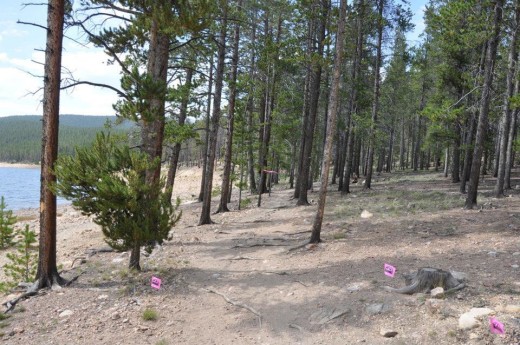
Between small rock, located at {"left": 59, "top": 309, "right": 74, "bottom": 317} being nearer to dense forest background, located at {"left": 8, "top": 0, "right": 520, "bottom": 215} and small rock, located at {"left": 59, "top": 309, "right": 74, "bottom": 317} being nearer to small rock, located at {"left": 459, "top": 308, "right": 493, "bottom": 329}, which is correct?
dense forest background, located at {"left": 8, "top": 0, "right": 520, "bottom": 215}

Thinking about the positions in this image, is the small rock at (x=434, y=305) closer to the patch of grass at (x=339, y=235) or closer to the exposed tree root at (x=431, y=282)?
the exposed tree root at (x=431, y=282)

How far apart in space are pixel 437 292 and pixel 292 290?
269cm

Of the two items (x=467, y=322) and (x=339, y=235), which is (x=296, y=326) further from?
(x=339, y=235)

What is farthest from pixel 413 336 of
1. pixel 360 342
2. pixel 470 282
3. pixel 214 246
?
pixel 214 246

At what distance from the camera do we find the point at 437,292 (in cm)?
593

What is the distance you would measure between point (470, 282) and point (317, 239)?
14.3 feet

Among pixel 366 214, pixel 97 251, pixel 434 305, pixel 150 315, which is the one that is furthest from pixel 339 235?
pixel 97 251

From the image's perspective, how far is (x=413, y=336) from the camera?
5035 mm

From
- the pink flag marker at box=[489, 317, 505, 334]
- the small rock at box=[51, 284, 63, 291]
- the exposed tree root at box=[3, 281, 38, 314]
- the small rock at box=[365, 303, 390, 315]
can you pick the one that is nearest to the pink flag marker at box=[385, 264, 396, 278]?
the small rock at box=[365, 303, 390, 315]

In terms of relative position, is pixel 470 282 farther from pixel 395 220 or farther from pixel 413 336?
pixel 395 220

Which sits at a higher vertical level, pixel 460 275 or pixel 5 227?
pixel 460 275

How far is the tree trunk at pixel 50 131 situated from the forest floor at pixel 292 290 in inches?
34.0

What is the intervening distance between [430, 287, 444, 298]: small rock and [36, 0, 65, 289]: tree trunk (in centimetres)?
766

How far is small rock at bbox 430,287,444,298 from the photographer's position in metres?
5.89
